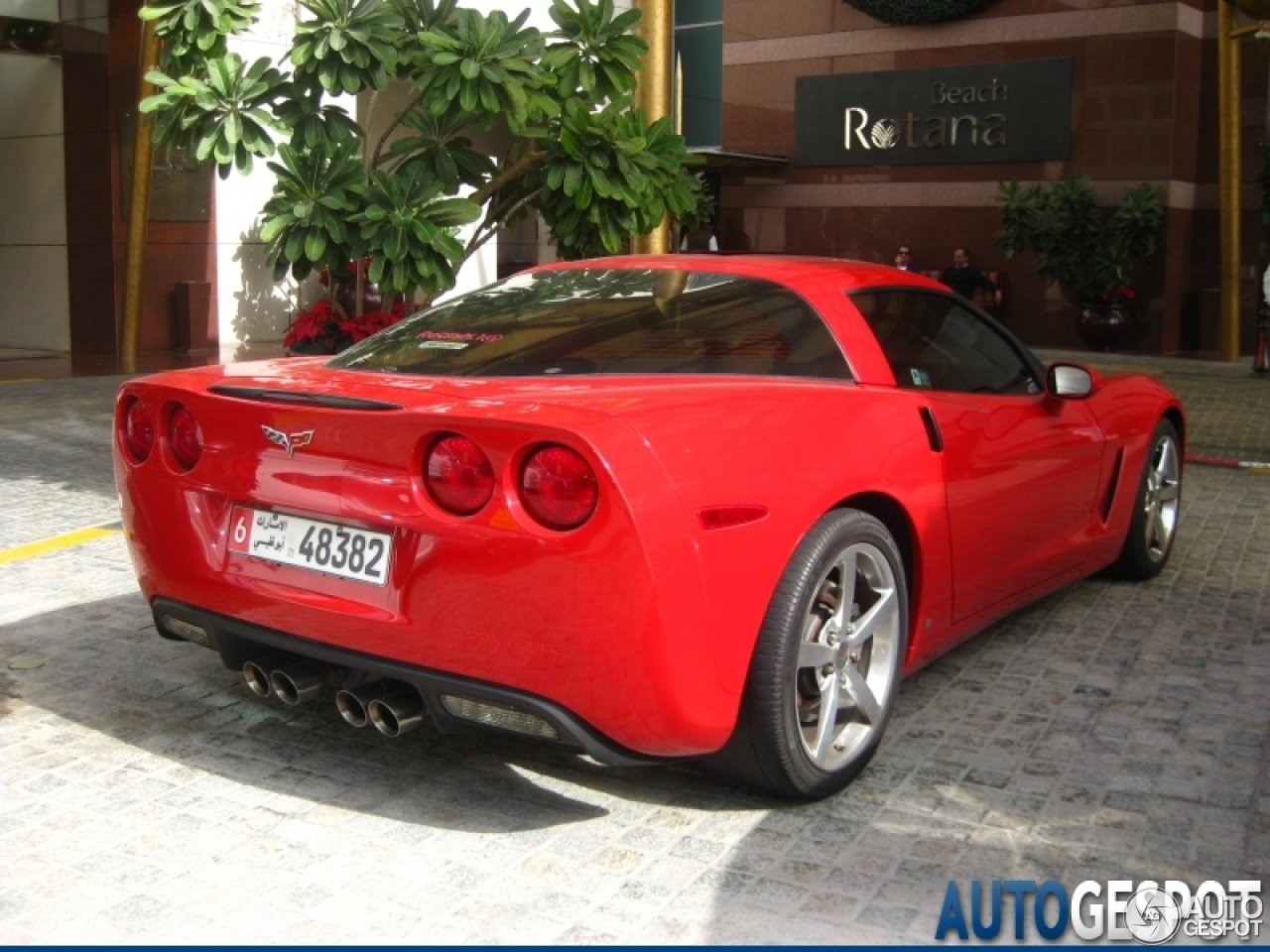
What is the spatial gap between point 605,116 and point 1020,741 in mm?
5681

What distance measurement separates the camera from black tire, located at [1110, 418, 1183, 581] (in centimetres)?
610

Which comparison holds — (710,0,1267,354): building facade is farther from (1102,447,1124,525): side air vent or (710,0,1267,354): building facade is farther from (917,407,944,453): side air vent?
(917,407,944,453): side air vent

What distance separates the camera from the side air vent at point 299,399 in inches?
141

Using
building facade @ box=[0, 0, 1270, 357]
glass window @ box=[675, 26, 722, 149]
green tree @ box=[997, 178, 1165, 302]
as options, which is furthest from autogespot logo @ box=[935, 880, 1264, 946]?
glass window @ box=[675, 26, 722, 149]

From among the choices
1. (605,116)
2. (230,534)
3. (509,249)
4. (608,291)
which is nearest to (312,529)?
(230,534)

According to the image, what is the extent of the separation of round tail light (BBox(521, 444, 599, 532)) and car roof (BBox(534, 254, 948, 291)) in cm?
141

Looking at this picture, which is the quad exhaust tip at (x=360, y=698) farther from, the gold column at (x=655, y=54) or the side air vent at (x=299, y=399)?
the gold column at (x=655, y=54)

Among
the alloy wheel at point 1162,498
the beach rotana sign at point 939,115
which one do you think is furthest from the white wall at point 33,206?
the alloy wheel at point 1162,498

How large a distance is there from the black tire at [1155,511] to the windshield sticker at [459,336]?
2971 mm

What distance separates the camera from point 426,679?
346 centimetres

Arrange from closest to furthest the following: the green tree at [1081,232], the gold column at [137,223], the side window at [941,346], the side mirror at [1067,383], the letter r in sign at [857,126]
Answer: the side window at [941,346]
the side mirror at [1067,383]
the gold column at [137,223]
the green tree at [1081,232]
the letter r in sign at [857,126]

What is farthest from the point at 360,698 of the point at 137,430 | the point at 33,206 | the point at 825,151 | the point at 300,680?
the point at 825,151

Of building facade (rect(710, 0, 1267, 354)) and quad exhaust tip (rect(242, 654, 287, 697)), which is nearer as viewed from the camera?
quad exhaust tip (rect(242, 654, 287, 697))

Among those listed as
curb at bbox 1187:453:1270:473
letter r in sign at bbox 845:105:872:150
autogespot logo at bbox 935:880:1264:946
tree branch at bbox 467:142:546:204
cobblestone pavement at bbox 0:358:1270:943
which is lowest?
autogespot logo at bbox 935:880:1264:946
